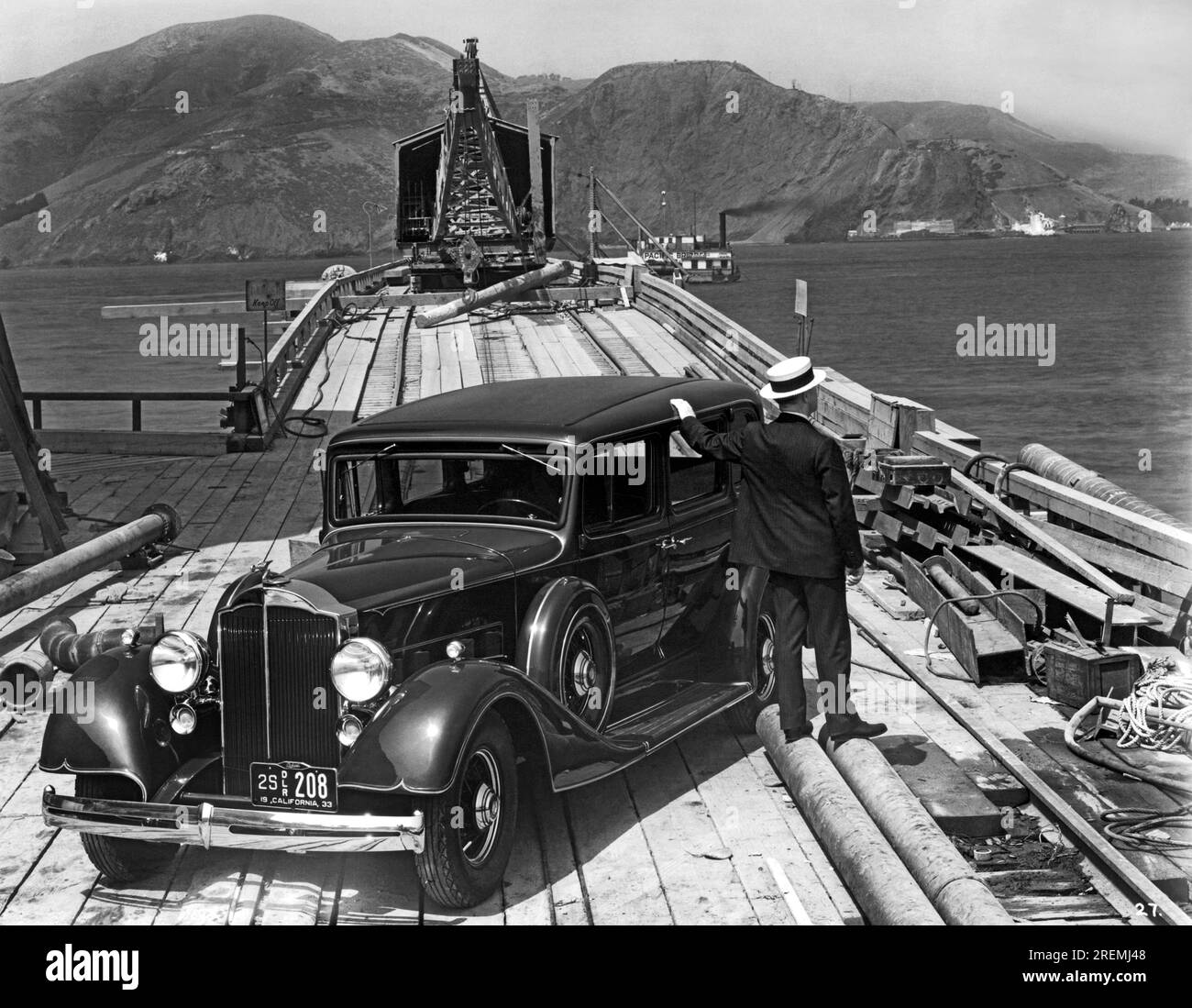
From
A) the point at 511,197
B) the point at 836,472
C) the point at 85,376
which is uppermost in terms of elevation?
the point at 511,197

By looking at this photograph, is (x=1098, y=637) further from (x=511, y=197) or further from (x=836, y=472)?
(x=511, y=197)

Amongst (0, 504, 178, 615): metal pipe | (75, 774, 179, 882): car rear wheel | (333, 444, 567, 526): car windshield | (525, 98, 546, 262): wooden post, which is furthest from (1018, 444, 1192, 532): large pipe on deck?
(525, 98, 546, 262): wooden post

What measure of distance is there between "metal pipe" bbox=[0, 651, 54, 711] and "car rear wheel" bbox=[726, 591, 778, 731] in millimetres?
4223

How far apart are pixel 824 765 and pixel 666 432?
2.08 metres

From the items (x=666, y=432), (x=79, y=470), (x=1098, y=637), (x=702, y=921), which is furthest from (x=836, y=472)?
(x=79, y=470)

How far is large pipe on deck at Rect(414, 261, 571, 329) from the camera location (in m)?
28.8

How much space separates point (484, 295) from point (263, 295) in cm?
1180

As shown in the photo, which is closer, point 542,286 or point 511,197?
point 542,286

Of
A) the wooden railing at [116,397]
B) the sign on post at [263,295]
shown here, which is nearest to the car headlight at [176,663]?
the wooden railing at [116,397]

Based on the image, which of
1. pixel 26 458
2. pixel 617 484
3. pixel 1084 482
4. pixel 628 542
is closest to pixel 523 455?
pixel 617 484

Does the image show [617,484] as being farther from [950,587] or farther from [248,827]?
[950,587]

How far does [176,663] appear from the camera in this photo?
612 centimetres

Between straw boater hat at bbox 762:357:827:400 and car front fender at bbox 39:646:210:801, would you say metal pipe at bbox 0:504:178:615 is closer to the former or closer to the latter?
car front fender at bbox 39:646:210:801
